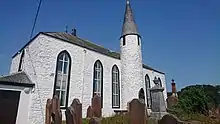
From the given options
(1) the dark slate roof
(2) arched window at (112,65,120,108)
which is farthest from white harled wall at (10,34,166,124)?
(2) arched window at (112,65,120,108)

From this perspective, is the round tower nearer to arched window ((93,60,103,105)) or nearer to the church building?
the church building

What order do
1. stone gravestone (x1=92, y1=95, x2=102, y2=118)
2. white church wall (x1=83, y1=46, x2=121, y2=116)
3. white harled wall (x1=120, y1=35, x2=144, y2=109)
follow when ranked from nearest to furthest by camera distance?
stone gravestone (x1=92, y1=95, x2=102, y2=118), white church wall (x1=83, y1=46, x2=121, y2=116), white harled wall (x1=120, y1=35, x2=144, y2=109)

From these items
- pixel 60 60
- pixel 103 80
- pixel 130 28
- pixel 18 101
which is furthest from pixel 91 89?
pixel 130 28

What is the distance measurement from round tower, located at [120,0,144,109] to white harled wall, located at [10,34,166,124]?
23 centimetres

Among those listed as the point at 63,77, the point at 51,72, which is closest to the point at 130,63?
the point at 63,77

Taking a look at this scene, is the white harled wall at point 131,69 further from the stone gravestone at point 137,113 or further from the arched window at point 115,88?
the stone gravestone at point 137,113

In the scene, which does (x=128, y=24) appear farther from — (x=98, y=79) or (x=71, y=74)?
(x=71, y=74)

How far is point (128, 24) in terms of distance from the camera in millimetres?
20375

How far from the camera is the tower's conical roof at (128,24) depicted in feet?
64.8

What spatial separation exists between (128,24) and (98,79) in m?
7.67

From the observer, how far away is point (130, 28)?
19938 mm

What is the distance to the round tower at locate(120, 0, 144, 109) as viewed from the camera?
58.6 ft

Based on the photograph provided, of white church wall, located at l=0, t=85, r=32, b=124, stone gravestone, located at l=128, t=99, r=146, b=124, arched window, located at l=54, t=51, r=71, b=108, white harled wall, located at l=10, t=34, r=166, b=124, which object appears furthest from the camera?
arched window, located at l=54, t=51, r=71, b=108

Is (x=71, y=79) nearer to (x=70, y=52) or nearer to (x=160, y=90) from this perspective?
(x=70, y=52)
